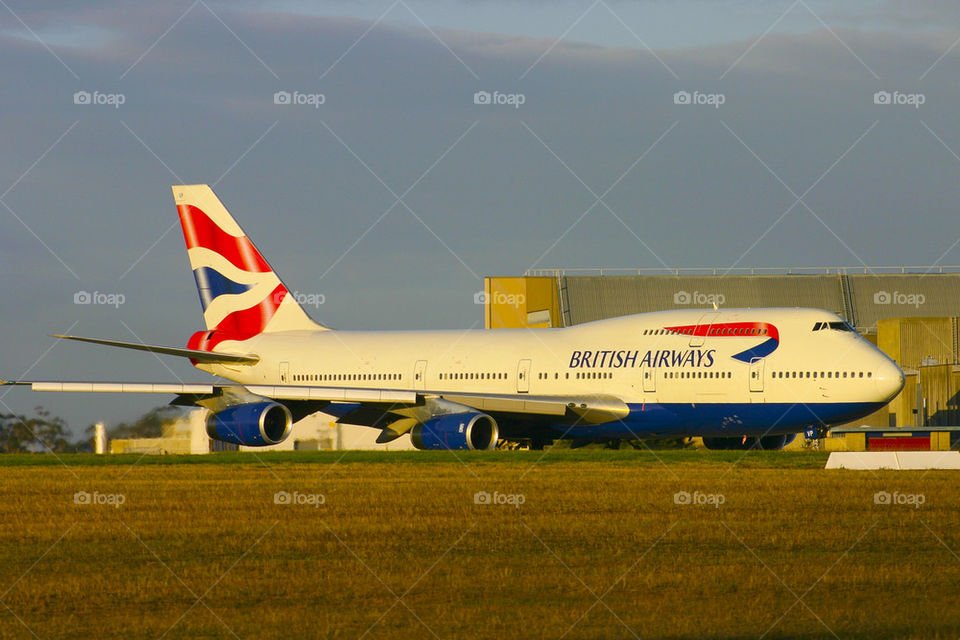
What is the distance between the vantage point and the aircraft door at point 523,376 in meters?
36.2

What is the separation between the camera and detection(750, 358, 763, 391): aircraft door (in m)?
32.3

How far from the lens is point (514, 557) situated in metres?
11.9

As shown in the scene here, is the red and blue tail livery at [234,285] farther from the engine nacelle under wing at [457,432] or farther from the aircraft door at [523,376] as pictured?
the engine nacelle under wing at [457,432]

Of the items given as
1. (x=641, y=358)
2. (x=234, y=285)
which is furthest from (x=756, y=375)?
(x=234, y=285)

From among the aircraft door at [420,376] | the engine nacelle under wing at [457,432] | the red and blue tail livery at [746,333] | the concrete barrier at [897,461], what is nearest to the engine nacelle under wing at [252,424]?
the engine nacelle under wing at [457,432]

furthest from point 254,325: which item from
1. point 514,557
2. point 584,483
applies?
point 514,557

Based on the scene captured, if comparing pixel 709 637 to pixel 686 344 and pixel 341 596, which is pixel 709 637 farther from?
pixel 686 344

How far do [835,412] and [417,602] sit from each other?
23.7 metres

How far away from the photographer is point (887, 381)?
31.2 metres

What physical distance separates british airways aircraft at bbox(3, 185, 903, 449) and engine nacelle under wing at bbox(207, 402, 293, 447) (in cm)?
4

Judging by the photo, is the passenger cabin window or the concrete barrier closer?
the concrete barrier

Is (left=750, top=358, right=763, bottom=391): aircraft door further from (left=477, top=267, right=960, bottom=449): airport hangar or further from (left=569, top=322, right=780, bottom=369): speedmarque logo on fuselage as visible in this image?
(left=477, top=267, right=960, bottom=449): airport hangar

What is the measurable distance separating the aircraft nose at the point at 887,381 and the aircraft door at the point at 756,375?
268 centimetres

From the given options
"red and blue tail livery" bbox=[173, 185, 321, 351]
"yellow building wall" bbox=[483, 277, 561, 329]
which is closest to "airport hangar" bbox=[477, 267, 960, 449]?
"yellow building wall" bbox=[483, 277, 561, 329]
